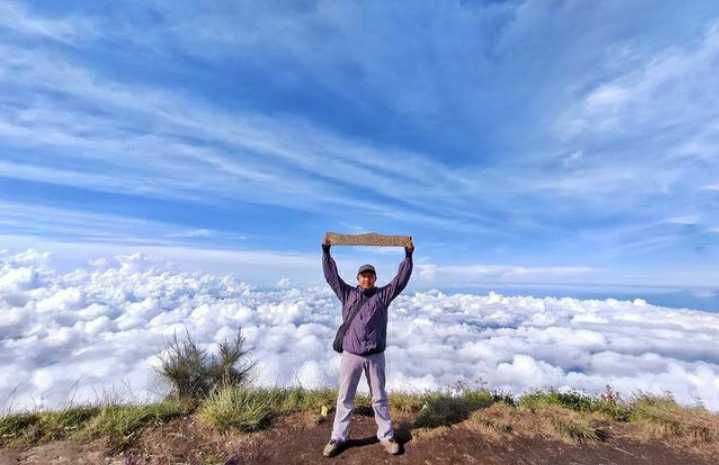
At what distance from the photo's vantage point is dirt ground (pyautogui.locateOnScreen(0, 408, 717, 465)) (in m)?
6.10

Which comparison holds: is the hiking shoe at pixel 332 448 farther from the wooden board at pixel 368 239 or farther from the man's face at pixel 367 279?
the wooden board at pixel 368 239

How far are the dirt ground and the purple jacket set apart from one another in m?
1.66

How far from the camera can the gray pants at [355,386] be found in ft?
20.2

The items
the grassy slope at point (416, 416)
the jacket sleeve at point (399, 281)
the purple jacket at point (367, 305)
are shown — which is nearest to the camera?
the purple jacket at point (367, 305)

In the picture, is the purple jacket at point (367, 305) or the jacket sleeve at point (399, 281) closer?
the purple jacket at point (367, 305)

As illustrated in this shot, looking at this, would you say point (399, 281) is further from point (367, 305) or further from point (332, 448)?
point (332, 448)

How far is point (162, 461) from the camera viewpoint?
6109 mm

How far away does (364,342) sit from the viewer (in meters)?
6.09

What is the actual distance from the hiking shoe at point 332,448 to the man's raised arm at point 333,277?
2082 millimetres

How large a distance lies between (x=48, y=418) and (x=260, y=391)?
3613 mm

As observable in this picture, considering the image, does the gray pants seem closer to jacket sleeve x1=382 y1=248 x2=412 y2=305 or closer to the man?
the man

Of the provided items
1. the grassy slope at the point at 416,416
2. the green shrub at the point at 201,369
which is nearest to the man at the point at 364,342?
the grassy slope at the point at 416,416

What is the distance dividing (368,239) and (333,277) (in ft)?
2.89

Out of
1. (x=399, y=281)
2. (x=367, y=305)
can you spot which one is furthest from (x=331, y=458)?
(x=399, y=281)
